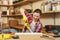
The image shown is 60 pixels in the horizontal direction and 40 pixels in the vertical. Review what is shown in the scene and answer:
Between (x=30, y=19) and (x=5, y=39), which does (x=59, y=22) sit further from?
(x=5, y=39)

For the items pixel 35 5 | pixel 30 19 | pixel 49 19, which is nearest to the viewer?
pixel 30 19

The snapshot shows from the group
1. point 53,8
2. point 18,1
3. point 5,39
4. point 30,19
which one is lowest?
point 5,39

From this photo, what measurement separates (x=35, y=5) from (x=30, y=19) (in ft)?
6.13

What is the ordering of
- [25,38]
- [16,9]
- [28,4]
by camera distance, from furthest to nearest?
[16,9] < [28,4] < [25,38]

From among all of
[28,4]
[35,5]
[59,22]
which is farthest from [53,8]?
[28,4]

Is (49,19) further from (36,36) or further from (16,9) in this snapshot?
(36,36)

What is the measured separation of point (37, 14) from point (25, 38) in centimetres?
59

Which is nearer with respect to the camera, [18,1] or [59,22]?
[59,22]

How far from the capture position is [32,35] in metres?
1.26

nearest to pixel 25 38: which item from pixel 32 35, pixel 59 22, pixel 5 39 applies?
pixel 32 35

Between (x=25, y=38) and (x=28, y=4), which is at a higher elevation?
(x=28, y=4)

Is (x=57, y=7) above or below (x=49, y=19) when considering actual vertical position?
above

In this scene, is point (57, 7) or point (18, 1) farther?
point (18, 1)

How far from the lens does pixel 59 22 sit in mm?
2922
